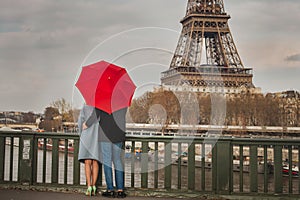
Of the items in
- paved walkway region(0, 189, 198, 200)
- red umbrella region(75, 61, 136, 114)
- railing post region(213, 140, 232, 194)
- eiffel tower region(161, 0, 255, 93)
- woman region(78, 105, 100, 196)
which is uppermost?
eiffel tower region(161, 0, 255, 93)

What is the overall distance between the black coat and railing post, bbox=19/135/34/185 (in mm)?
989

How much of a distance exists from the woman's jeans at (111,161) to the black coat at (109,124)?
7 centimetres

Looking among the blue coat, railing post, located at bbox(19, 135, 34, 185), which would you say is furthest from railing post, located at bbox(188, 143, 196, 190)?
railing post, located at bbox(19, 135, 34, 185)

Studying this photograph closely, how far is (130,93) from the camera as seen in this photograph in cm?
551

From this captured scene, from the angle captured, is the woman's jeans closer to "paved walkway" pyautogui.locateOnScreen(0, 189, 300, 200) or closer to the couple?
the couple

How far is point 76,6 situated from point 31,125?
83.2ft

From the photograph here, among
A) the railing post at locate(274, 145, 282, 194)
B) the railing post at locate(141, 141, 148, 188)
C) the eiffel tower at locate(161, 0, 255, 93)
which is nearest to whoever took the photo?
the railing post at locate(274, 145, 282, 194)

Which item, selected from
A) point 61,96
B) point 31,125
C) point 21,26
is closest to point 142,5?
point 21,26

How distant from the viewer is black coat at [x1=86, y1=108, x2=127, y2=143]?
5.45m

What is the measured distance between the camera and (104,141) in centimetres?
548

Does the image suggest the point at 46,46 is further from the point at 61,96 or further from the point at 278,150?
the point at 278,150

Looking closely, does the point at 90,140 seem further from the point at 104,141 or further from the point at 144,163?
the point at 144,163

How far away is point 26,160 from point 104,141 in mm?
1153

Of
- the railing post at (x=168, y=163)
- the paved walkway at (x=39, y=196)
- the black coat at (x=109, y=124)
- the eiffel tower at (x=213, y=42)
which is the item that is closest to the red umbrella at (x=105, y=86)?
the black coat at (x=109, y=124)
